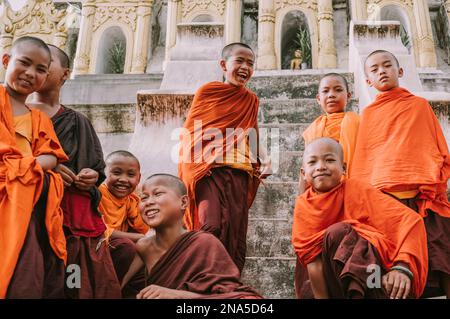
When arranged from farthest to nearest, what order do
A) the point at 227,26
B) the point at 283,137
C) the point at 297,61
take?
the point at 227,26, the point at 297,61, the point at 283,137

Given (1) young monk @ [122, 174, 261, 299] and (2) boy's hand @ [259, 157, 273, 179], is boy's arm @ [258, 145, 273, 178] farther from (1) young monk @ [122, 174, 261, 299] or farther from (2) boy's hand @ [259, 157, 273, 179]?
(1) young monk @ [122, 174, 261, 299]

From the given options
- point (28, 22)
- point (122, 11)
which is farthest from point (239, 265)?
point (28, 22)

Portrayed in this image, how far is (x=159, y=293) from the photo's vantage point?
2430 millimetres

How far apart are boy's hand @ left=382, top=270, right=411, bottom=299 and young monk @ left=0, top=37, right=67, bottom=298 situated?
5.22ft

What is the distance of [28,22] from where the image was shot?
58.7 feet

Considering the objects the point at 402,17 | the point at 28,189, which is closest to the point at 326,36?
the point at 402,17

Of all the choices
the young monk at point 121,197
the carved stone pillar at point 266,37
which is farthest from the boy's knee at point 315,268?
the carved stone pillar at point 266,37

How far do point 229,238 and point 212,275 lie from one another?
90cm

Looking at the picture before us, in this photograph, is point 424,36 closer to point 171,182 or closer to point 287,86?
point 287,86

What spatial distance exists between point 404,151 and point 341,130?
24.1 inches

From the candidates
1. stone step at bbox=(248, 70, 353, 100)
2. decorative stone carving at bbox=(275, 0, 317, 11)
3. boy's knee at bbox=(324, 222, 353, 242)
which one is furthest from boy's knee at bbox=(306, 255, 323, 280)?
decorative stone carving at bbox=(275, 0, 317, 11)

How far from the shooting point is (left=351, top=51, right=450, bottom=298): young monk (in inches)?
118

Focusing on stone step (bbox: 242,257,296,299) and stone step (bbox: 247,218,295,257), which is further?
stone step (bbox: 247,218,295,257)

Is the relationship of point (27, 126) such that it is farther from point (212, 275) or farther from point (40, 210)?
point (212, 275)
